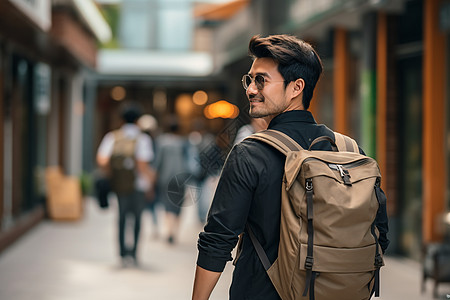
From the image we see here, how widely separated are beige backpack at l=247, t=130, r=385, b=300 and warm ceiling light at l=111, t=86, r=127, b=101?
27424mm

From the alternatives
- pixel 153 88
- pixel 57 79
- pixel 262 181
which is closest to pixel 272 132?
pixel 262 181

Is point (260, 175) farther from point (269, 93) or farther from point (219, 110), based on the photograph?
point (219, 110)

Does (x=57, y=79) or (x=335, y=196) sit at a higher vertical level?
(x=57, y=79)

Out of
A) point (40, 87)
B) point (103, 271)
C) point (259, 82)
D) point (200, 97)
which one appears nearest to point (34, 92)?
point (40, 87)

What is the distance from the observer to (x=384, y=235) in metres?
2.64

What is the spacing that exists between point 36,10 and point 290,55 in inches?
283

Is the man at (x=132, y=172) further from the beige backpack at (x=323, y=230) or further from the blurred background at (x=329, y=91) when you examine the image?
the beige backpack at (x=323, y=230)

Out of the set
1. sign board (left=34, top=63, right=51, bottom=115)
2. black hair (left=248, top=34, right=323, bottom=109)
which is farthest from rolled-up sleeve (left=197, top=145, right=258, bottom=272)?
sign board (left=34, top=63, right=51, bottom=115)

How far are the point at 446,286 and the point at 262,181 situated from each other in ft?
19.3

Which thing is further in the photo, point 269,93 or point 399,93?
point 399,93

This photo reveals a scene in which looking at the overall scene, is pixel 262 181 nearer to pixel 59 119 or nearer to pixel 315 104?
pixel 315 104

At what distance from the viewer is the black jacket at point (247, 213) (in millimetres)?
2393

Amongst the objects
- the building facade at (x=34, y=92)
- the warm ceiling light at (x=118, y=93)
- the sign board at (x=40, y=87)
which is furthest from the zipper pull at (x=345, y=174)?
the warm ceiling light at (x=118, y=93)

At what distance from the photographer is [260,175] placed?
94.3 inches
